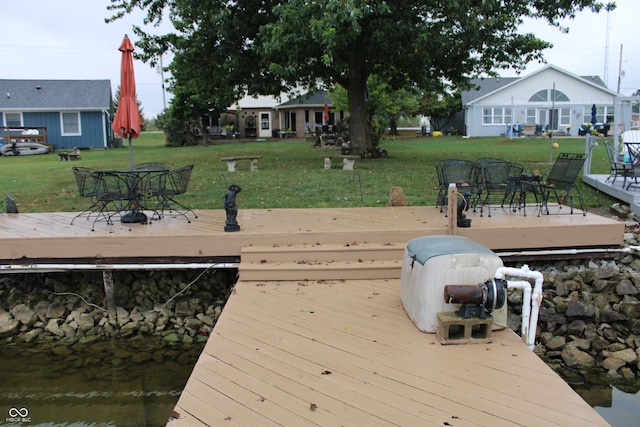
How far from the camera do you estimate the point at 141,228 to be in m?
6.66

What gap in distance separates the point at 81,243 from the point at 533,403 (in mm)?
4962

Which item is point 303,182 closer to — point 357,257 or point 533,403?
point 357,257

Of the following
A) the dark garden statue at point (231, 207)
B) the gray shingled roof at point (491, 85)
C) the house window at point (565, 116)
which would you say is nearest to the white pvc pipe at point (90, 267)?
the dark garden statue at point (231, 207)

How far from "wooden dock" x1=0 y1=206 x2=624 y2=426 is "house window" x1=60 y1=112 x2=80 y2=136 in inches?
910

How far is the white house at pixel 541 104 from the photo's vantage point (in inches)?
1267

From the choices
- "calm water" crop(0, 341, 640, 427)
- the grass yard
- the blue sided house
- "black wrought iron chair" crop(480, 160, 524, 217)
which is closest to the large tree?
the grass yard

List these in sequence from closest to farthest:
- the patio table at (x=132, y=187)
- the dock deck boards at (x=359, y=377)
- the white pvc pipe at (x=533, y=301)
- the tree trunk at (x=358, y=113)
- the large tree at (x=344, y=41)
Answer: the dock deck boards at (x=359, y=377)
the white pvc pipe at (x=533, y=301)
the patio table at (x=132, y=187)
the large tree at (x=344, y=41)
the tree trunk at (x=358, y=113)

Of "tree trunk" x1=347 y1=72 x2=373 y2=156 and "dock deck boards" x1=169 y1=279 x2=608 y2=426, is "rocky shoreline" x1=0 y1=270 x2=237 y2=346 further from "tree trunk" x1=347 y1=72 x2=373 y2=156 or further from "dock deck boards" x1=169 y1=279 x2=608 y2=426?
"tree trunk" x1=347 y1=72 x2=373 y2=156

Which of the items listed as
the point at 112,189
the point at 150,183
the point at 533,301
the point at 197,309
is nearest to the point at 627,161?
the point at 533,301

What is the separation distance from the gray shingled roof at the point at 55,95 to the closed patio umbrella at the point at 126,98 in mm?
23300

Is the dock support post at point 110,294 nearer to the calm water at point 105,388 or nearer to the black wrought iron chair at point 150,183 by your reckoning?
the calm water at point 105,388

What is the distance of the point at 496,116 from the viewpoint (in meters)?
33.2

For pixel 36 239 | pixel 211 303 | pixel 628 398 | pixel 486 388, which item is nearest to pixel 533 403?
pixel 486 388

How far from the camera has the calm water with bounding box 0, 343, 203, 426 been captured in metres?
4.79
